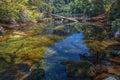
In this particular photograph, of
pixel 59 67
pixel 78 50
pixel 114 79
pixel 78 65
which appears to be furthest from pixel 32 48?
pixel 114 79

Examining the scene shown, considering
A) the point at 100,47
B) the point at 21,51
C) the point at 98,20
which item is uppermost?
the point at 21,51

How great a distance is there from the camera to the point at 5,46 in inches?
609

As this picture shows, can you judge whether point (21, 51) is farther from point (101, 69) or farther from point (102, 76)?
point (102, 76)

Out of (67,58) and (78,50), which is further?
(78,50)

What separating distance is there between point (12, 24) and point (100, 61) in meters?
18.3

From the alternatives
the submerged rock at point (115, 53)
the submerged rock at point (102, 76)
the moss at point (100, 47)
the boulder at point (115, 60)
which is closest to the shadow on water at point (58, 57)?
the moss at point (100, 47)

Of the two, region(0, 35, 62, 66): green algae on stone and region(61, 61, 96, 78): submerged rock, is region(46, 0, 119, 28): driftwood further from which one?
region(61, 61, 96, 78): submerged rock

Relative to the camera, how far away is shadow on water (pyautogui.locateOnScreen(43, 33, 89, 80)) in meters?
9.73

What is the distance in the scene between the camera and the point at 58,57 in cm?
1238

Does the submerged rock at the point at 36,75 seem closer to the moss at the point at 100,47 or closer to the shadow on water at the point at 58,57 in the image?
the shadow on water at the point at 58,57

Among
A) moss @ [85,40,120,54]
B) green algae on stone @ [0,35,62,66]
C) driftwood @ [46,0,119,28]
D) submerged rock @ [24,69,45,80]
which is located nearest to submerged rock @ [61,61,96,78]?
submerged rock @ [24,69,45,80]

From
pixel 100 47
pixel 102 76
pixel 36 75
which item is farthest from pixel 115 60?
pixel 36 75

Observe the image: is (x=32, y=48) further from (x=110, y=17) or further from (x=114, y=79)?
(x=110, y=17)

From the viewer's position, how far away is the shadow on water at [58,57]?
9.73m
